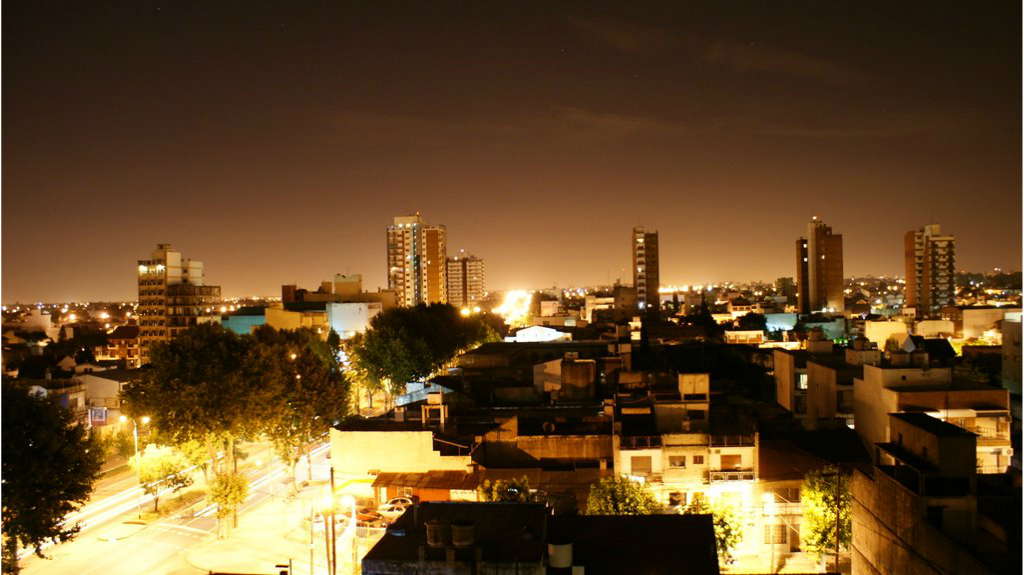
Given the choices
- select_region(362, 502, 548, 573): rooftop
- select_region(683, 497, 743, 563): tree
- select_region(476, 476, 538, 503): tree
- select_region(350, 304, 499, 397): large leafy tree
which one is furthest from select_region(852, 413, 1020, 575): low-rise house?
select_region(350, 304, 499, 397): large leafy tree

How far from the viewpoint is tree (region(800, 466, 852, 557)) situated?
19.4m

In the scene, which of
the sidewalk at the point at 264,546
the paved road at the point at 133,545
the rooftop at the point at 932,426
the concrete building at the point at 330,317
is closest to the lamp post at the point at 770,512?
the rooftop at the point at 932,426

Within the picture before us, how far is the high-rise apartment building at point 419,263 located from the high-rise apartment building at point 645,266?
38.8 meters

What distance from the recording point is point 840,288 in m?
120

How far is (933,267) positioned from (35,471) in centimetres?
11618

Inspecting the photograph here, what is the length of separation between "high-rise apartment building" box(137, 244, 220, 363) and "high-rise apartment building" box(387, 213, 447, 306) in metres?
68.4

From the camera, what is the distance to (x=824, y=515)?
19.5m

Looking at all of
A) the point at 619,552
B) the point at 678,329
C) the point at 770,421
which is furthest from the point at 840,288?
the point at 619,552

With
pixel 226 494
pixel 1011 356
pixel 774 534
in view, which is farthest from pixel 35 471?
pixel 1011 356

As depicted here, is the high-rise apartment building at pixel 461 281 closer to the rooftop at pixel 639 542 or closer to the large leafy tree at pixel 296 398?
the large leafy tree at pixel 296 398

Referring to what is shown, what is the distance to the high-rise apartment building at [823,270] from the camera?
11888cm

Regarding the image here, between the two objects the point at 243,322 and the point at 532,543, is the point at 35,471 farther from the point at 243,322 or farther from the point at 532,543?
the point at 243,322

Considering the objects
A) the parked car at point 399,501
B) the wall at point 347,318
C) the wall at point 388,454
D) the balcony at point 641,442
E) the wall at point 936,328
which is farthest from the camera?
the wall at point 347,318

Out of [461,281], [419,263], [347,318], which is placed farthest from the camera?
[461,281]
